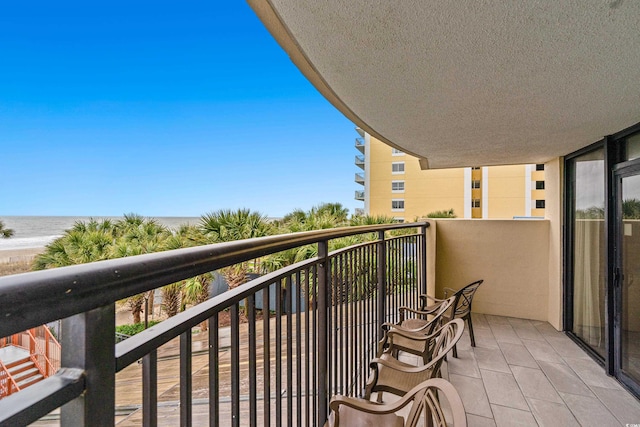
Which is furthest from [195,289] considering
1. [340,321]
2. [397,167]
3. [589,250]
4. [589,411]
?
[397,167]

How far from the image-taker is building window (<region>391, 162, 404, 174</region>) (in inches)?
1037

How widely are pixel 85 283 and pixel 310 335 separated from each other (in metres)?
1.61

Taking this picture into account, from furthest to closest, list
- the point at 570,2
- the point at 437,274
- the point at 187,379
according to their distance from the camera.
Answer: the point at 437,274
the point at 570,2
the point at 187,379

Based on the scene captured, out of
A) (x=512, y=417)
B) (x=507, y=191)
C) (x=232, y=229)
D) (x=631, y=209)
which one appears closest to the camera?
(x=512, y=417)

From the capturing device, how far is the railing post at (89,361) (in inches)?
16.5

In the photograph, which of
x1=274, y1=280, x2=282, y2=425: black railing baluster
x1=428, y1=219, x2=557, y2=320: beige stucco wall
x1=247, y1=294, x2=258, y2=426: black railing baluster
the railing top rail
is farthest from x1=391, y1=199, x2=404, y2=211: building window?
the railing top rail

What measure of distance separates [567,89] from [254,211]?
7.53 m

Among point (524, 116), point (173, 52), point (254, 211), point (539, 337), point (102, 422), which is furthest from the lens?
point (173, 52)

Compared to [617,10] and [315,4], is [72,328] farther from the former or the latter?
[617,10]

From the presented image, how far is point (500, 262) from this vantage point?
14.6ft

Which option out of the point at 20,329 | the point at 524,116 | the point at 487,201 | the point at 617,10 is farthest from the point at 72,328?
the point at 487,201

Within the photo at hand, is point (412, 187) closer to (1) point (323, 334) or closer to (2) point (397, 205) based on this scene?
(2) point (397, 205)

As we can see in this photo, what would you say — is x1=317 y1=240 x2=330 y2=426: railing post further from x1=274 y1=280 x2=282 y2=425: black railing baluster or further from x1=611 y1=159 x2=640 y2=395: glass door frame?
x1=611 y1=159 x2=640 y2=395: glass door frame

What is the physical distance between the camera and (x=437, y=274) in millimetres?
4668
